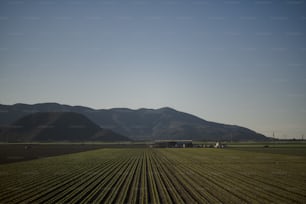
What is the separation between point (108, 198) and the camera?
19.9 metres

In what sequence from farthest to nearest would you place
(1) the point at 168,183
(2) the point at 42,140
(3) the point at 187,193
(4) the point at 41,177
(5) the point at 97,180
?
1. (2) the point at 42,140
2. (4) the point at 41,177
3. (5) the point at 97,180
4. (1) the point at 168,183
5. (3) the point at 187,193

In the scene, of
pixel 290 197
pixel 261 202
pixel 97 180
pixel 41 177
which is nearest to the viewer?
pixel 261 202

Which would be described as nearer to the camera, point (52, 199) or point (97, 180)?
point (52, 199)

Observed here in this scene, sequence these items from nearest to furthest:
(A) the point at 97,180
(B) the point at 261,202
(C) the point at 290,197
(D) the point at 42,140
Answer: (B) the point at 261,202 → (C) the point at 290,197 → (A) the point at 97,180 → (D) the point at 42,140

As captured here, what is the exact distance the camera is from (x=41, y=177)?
3039cm

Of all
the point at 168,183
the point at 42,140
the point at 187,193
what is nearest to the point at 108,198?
the point at 187,193

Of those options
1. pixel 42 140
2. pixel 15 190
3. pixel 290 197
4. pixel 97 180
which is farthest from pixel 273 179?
pixel 42 140

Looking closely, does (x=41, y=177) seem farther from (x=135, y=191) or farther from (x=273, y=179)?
(x=273, y=179)

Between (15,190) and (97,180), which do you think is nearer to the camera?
(15,190)

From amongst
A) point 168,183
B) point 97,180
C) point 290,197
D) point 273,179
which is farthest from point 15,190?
point 273,179

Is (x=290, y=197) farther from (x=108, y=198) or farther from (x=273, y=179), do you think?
(x=108, y=198)

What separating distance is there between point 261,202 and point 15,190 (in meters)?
17.4

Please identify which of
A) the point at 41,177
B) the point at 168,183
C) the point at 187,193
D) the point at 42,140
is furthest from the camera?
the point at 42,140

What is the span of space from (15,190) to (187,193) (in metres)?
12.7
